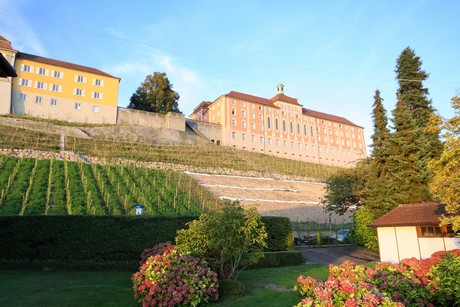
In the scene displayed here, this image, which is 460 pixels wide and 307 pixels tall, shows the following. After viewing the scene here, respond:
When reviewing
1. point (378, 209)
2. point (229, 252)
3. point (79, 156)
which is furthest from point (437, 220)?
point (79, 156)

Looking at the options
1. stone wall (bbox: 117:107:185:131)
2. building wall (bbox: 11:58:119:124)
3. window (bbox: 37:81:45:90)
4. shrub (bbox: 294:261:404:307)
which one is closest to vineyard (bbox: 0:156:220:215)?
shrub (bbox: 294:261:404:307)

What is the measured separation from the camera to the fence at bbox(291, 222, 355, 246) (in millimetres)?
26281

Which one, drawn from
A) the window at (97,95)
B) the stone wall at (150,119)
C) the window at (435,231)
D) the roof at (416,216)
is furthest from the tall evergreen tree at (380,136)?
the window at (97,95)

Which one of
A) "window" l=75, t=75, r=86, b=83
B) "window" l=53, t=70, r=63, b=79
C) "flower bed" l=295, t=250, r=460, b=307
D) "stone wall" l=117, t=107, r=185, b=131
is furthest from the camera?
"stone wall" l=117, t=107, r=185, b=131

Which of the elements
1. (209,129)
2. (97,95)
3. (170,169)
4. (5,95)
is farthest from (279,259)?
(209,129)

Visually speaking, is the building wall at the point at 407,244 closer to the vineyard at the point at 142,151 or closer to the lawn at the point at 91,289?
the lawn at the point at 91,289

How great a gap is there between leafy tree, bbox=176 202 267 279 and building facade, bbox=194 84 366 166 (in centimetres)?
5771

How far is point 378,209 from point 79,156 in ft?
100

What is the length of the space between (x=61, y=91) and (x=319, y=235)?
157 ft

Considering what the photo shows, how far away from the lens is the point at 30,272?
458 inches

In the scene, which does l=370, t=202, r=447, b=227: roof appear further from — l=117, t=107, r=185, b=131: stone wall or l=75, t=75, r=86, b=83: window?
l=75, t=75, r=86, b=83: window

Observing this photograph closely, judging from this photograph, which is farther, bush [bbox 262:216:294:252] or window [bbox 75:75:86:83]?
window [bbox 75:75:86:83]

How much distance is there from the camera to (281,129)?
78.2 m

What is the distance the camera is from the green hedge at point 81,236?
1227 cm
